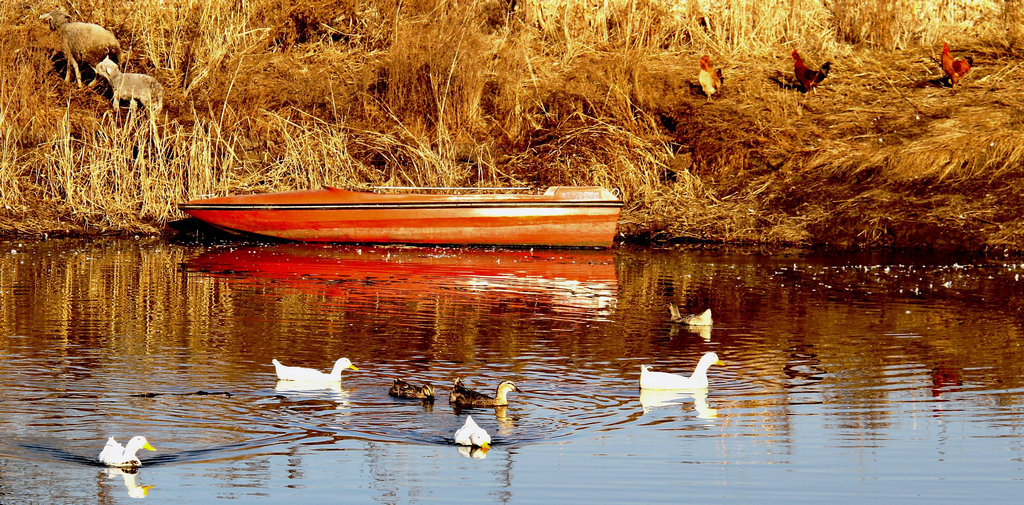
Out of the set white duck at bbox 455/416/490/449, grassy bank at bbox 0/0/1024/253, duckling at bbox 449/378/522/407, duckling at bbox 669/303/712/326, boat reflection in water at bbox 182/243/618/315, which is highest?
grassy bank at bbox 0/0/1024/253

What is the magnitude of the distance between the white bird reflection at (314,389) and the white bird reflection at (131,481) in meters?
2.30

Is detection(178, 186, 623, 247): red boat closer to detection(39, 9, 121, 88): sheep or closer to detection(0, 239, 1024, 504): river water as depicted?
detection(0, 239, 1024, 504): river water

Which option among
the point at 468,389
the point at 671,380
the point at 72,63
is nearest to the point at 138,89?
the point at 72,63

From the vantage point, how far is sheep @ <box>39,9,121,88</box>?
28.5 metres

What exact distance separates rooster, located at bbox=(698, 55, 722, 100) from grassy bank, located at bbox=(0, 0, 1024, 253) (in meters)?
0.33

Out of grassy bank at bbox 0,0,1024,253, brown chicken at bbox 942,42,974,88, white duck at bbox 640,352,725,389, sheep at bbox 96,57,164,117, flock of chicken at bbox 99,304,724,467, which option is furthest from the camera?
sheep at bbox 96,57,164,117

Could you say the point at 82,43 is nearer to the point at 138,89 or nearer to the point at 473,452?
the point at 138,89


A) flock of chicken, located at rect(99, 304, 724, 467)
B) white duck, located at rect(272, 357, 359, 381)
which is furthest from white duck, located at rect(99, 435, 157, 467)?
white duck, located at rect(272, 357, 359, 381)

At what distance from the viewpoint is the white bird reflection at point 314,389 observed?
10474 mm

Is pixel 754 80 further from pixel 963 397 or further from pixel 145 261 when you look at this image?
pixel 963 397

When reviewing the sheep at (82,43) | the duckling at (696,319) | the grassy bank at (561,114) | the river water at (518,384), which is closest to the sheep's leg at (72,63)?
the sheep at (82,43)

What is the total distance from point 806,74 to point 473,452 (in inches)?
775

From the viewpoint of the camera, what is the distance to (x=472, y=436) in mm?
8844

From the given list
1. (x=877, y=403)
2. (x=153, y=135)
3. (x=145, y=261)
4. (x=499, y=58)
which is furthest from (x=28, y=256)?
(x=877, y=403)
